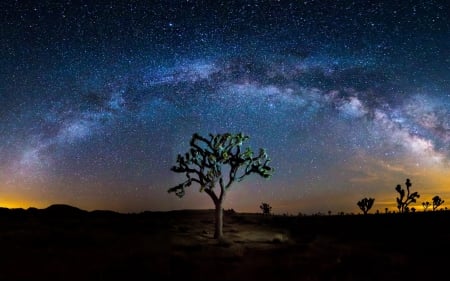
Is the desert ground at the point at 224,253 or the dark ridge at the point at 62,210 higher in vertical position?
the dark ridge at the point at 62,210

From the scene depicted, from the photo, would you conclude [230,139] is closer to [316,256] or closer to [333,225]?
[316,256]

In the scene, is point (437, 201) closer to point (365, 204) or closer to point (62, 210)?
point (365, 204)

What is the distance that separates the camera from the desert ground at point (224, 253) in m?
14.9

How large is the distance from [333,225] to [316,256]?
64.5 feet

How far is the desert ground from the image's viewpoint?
14883 millimetres

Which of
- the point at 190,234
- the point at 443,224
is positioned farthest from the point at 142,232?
the point at 443,224

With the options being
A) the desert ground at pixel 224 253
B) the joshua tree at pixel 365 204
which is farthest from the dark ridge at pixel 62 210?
the joshua tree at pixel 365 204

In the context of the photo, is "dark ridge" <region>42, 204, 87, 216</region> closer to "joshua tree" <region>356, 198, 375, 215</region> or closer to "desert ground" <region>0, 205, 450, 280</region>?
"desert ground" <region>0, 205, 450, 280</region>

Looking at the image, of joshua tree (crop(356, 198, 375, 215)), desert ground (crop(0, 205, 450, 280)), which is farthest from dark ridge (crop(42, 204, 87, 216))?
joshua tree (crop(356, 198, 375, 215))

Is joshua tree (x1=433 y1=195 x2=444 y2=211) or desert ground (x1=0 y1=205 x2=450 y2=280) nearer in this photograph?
desert ground (x1=0 y1=205 x2=450 y2=280)

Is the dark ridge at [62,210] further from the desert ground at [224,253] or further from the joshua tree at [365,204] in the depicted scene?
the joshua tree at [365,204]

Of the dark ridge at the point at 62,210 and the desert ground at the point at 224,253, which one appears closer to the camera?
the desert ground at the point at 224,253

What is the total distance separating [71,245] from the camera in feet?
76.0

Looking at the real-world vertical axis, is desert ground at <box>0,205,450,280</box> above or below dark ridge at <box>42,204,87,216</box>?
below
